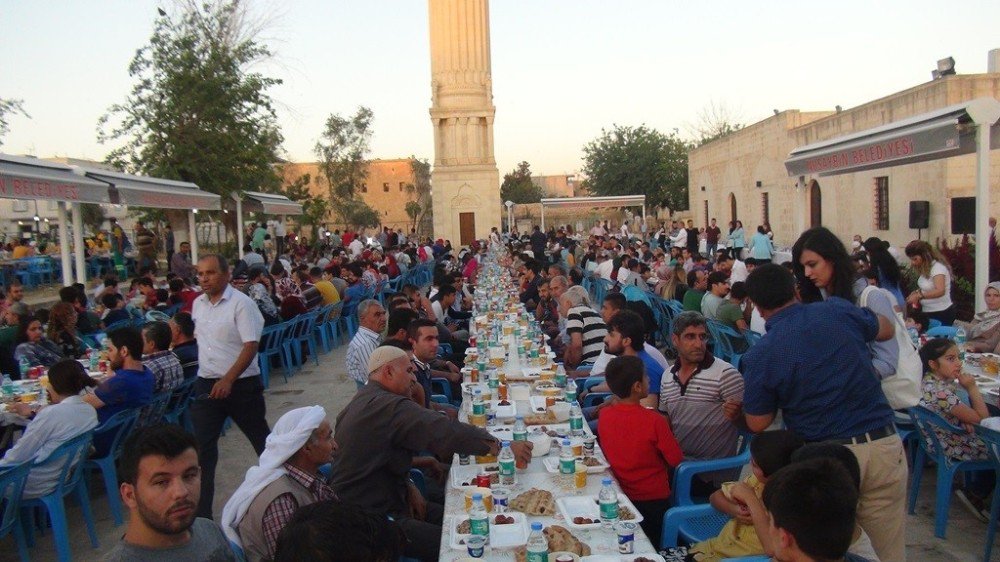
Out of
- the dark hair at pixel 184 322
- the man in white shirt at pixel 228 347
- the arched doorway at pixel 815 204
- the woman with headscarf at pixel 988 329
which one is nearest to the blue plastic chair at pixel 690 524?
the man in white shirt at pixel 228 347

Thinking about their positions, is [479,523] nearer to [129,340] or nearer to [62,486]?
[62,486]

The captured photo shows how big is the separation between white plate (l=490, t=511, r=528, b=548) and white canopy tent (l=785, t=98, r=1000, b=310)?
672cm

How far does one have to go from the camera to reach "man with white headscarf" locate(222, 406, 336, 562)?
3.13 metres

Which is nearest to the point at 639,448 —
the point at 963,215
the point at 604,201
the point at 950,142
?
the point at 950,142

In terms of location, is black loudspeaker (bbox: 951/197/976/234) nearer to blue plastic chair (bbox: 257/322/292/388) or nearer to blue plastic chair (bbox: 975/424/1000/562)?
blue plastic chair (bbox: 975/424/1000/562)

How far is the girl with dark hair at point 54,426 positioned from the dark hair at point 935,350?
5575mm

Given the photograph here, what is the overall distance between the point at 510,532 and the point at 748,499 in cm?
101

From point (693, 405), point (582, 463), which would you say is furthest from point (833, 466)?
point (693, 405)

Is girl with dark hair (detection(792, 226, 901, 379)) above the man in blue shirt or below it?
above

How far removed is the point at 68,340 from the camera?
8.45m

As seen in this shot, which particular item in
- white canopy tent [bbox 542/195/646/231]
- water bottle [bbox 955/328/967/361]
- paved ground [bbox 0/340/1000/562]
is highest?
white canopy tent [bbox 542/195/646/231]

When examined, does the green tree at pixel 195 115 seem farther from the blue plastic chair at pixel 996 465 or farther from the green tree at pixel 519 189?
the green tree at pixel 519 189

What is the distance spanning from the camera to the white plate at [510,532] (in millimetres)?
3305

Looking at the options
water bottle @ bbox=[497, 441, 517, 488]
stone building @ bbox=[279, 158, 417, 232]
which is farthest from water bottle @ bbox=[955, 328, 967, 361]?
stone building @ bbox=[279, 158, 417, 232]
